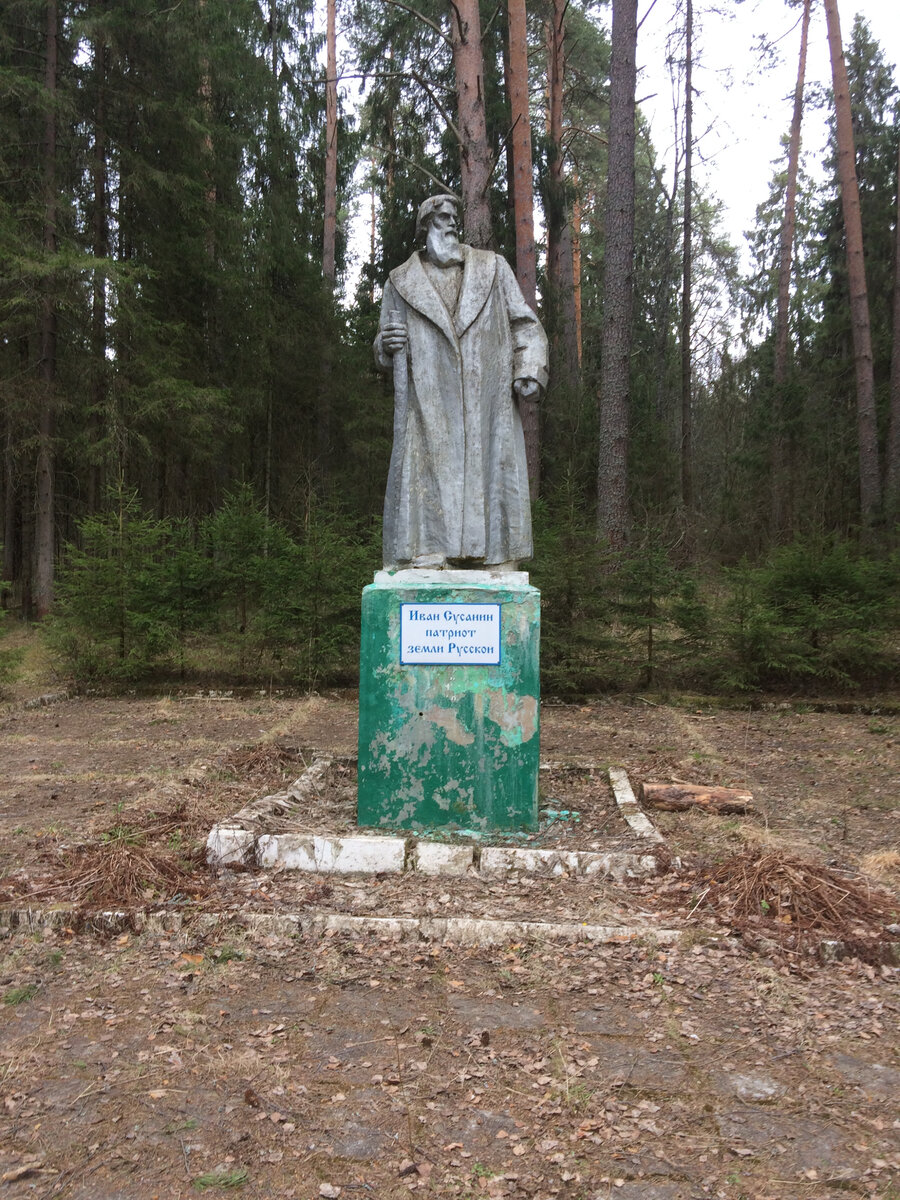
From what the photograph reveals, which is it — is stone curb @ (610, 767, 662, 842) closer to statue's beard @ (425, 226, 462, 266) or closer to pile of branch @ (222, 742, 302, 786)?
A: pile of branch @ (222, 742, 302, 786)

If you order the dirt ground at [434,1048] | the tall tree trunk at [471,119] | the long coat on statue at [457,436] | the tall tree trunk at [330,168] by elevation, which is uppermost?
the tall tree trunk at [330,168]

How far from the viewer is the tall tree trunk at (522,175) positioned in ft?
46.0

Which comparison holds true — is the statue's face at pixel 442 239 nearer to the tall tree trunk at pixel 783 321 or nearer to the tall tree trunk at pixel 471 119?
the tall tree trunk at pixel 471 119

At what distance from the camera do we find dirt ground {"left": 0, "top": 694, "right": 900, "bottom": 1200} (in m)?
2.09

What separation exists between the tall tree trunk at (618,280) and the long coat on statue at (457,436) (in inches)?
261

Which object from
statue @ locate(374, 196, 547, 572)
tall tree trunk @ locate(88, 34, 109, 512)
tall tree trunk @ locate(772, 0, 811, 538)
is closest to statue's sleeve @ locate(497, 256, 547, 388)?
statue @ locate(374, 196, 547, 572)

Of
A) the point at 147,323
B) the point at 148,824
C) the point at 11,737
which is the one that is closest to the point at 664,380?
the point at 147,323

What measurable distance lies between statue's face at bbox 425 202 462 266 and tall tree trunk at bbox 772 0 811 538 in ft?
44.0

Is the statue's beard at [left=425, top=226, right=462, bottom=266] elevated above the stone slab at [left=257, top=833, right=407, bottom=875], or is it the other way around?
the statue's beard at [left=425, top=226, right=462, bottom=266]

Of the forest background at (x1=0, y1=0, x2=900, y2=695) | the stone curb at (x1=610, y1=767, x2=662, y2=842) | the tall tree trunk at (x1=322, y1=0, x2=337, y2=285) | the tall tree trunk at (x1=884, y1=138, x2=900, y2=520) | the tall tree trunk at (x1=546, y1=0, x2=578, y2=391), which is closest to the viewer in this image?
the stone curb at (x1=610, y1=767, x2=662, y2=842)

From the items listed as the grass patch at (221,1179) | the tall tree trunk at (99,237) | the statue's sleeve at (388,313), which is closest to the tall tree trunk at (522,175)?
the tall tree trunk at (99,237)

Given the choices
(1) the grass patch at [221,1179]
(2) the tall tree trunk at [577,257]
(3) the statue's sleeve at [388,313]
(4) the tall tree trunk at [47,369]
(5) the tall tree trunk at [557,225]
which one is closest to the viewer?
(1) the grass patch at [221,1179]

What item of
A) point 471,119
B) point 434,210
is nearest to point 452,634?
point 434,210

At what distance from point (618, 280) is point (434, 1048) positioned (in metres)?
10.6
